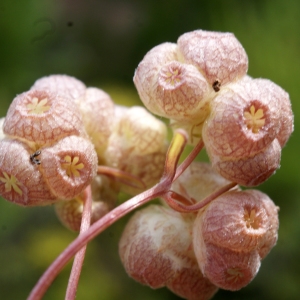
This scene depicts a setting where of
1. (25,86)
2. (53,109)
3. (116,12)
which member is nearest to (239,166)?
(53,109)

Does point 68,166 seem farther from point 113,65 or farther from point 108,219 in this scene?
point 113,65

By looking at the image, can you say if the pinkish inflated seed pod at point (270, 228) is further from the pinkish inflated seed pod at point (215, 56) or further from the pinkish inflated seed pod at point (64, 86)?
→ the pinkish inflated seed pod at point (64, 86)

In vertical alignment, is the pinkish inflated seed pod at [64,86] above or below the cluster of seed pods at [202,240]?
above

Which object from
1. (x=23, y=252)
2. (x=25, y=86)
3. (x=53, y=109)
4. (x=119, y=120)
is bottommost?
(x=23, y=252)

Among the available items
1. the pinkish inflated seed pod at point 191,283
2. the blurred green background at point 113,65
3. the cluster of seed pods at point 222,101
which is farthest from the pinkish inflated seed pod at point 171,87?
the blurred green background at point 113,65

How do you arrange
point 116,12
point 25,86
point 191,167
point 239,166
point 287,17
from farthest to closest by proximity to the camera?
point 116,12 → point 25,86 → point 287,17 → point 191,167 → point 239,166

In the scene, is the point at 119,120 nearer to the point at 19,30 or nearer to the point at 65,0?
the point at 19,30
